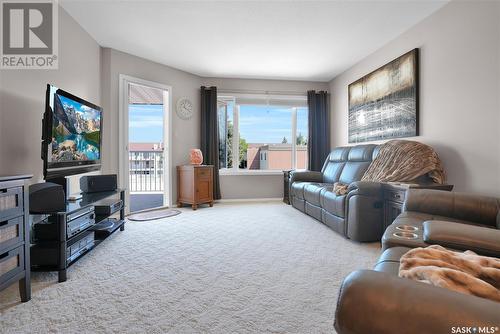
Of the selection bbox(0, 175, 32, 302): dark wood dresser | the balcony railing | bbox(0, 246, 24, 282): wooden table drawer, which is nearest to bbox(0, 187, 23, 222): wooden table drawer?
bbox(0, 175, 32, 302): dark wood dresser

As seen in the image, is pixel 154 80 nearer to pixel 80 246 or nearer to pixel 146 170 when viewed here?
pixel 146 170

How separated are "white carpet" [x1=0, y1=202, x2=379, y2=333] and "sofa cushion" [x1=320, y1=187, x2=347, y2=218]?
0.28 meters

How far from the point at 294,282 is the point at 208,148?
3.49 m

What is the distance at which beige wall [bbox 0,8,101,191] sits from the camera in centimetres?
206

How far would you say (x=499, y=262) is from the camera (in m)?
0.85

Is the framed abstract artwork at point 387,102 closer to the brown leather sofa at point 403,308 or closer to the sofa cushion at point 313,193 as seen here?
the sofa cushion at point 313,193

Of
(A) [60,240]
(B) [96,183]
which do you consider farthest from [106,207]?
(A) [60,240]

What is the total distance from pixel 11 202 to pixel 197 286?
4.02ft

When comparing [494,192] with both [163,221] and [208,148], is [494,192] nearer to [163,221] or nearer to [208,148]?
[163,221]

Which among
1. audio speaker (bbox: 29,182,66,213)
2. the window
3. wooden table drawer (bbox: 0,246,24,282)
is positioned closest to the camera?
wooden table drawer (bbox: 0,246,24,282)

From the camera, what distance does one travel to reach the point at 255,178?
17.3 ft

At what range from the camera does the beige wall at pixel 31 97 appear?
2061 millimetres

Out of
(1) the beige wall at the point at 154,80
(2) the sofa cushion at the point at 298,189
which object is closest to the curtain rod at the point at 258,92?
(1) the beige wall at the point at 154,80

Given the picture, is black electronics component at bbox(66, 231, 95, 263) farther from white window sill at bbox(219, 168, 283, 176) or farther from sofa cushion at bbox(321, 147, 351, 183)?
sofa cushion at bbox(321, 147, 351, 183)
